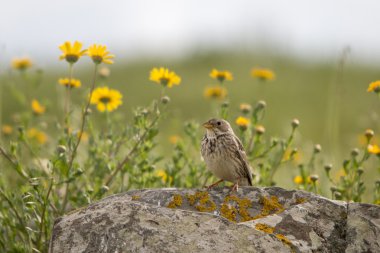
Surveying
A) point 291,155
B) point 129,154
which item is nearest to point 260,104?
point 291,155

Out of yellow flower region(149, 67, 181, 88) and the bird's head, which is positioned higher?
yellow flower region(149, 67, 181, 88)

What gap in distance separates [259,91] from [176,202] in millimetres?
12011

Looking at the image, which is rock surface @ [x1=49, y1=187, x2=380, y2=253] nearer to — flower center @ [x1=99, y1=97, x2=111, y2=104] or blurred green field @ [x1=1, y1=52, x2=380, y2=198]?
flower center @ [x1=99, y1=97, x2=111, y2=104]

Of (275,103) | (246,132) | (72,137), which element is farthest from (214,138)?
(275,103)

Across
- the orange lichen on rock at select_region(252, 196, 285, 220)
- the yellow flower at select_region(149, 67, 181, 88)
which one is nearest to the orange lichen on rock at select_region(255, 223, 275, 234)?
the orange lichen on rock at select_region(252, 196, 285, 220)

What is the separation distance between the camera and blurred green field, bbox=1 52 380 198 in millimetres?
15477

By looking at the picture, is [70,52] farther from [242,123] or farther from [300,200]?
[300,200]

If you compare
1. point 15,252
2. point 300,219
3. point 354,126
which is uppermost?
point 300,219

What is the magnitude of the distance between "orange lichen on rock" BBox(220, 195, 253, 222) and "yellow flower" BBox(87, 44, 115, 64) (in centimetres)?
177

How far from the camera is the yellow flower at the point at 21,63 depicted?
8.30 m

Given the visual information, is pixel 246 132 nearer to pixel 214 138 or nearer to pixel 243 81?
pixel 214 138

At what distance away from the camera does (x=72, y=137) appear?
618 centimetres

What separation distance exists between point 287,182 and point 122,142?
3.25 metres

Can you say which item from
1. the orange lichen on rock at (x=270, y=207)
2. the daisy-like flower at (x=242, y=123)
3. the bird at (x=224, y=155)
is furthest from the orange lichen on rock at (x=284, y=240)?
the daisy-like flower at (x=242, y=123)
